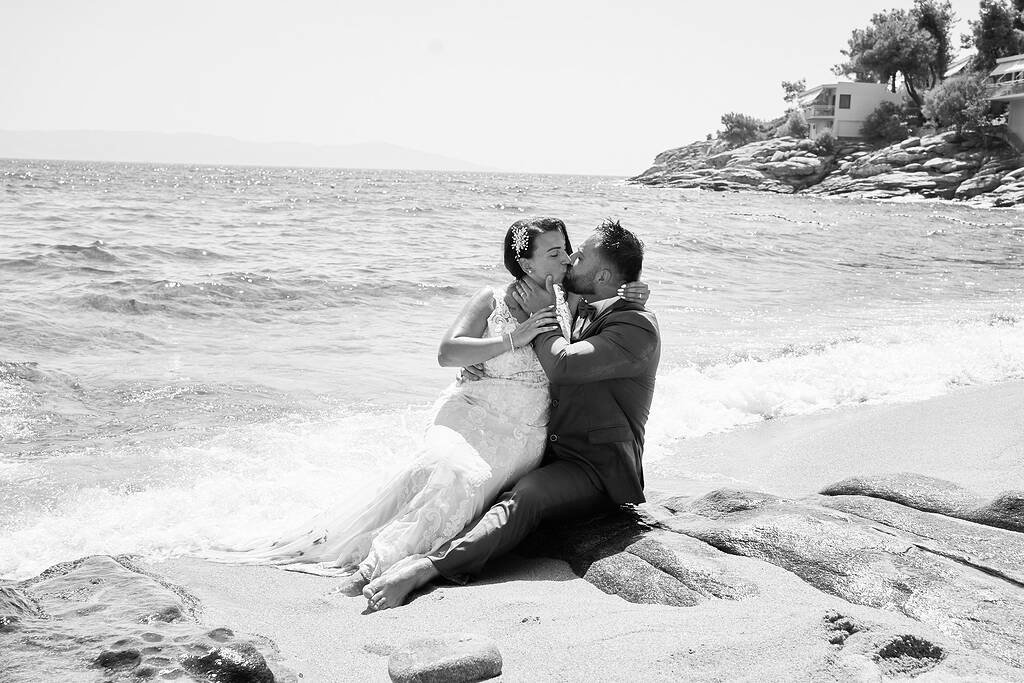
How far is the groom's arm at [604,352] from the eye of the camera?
4812 millimetres

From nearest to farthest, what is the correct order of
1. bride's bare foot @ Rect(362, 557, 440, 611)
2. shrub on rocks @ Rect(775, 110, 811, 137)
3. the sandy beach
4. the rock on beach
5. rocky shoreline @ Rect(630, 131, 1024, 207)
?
the sandy beach < bride's bare foot @ Rect(362, 557, 440, 611) < rocky shoreline @ Rect(630, 131, 1024, 207) < the rock on beach < shrub on rocks @ Rect(775, 110, 811, 137)

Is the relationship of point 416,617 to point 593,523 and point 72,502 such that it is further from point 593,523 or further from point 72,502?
point 72,502

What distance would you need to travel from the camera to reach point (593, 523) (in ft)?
16.5

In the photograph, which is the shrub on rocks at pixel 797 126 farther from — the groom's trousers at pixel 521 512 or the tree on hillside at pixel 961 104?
the groom's trousers at pixel 521 512

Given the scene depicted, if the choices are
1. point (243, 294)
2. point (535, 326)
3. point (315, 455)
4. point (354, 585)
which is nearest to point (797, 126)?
point (243, 294)

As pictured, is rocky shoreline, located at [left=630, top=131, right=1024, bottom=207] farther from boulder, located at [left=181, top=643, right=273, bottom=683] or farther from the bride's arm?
boulder, located at [left=181, top=643, right=273, bottom=683]

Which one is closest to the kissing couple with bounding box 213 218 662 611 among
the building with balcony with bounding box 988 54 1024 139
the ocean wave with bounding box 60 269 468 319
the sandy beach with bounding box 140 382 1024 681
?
the sandy beach with bounding box 140 382 1024 681

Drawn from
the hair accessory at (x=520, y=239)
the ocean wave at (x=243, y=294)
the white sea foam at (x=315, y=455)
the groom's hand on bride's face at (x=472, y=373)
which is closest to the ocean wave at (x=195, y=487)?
the white sea foam at (x=315, y=455)

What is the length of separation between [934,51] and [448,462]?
3128 inches

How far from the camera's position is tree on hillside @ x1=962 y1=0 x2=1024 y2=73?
67.2 metres

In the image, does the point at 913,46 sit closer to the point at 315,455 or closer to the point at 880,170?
the point at 880,170

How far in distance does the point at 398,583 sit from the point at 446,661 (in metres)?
1.16

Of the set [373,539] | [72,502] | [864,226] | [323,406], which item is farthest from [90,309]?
[864,226]

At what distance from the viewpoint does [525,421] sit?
202 inches
